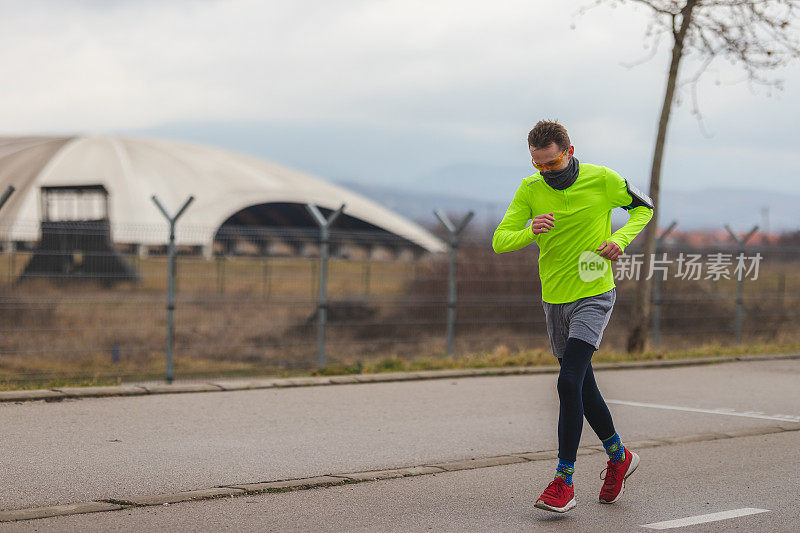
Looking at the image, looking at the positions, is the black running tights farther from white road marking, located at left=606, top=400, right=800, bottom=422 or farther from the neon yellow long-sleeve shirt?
white road marking, located at left=606, top=400, right=800, bottom=422

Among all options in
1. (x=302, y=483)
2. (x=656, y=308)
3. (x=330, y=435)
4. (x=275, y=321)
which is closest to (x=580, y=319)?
(x=302, y=483)

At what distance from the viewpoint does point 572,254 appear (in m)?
5.64

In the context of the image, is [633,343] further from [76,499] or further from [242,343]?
[76,499]

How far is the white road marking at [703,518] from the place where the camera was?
531 cm

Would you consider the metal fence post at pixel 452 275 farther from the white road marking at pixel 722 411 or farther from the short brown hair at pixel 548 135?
the short brown hair at pixel 548 135

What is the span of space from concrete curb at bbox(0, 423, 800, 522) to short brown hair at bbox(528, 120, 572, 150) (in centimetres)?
224

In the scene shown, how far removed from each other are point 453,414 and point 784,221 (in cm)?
1279

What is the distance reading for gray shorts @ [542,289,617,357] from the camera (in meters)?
5.55

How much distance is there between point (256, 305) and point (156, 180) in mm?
57615

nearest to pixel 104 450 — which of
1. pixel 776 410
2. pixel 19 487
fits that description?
pixel 19 487

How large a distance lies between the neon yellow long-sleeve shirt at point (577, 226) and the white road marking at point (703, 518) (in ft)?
3.97

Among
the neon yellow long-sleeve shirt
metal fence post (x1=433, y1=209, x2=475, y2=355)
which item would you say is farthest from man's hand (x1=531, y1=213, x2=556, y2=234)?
metal fence post (x1=433, y1=209, x2=475, y2=355)

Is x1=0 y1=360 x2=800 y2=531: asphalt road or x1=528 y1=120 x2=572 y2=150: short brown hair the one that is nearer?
x1=528 y1=120 x2=572 y2=150: short brown hair

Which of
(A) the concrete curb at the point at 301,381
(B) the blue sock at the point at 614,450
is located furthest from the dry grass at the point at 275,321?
(B) the blue sock at the point at 614,450
